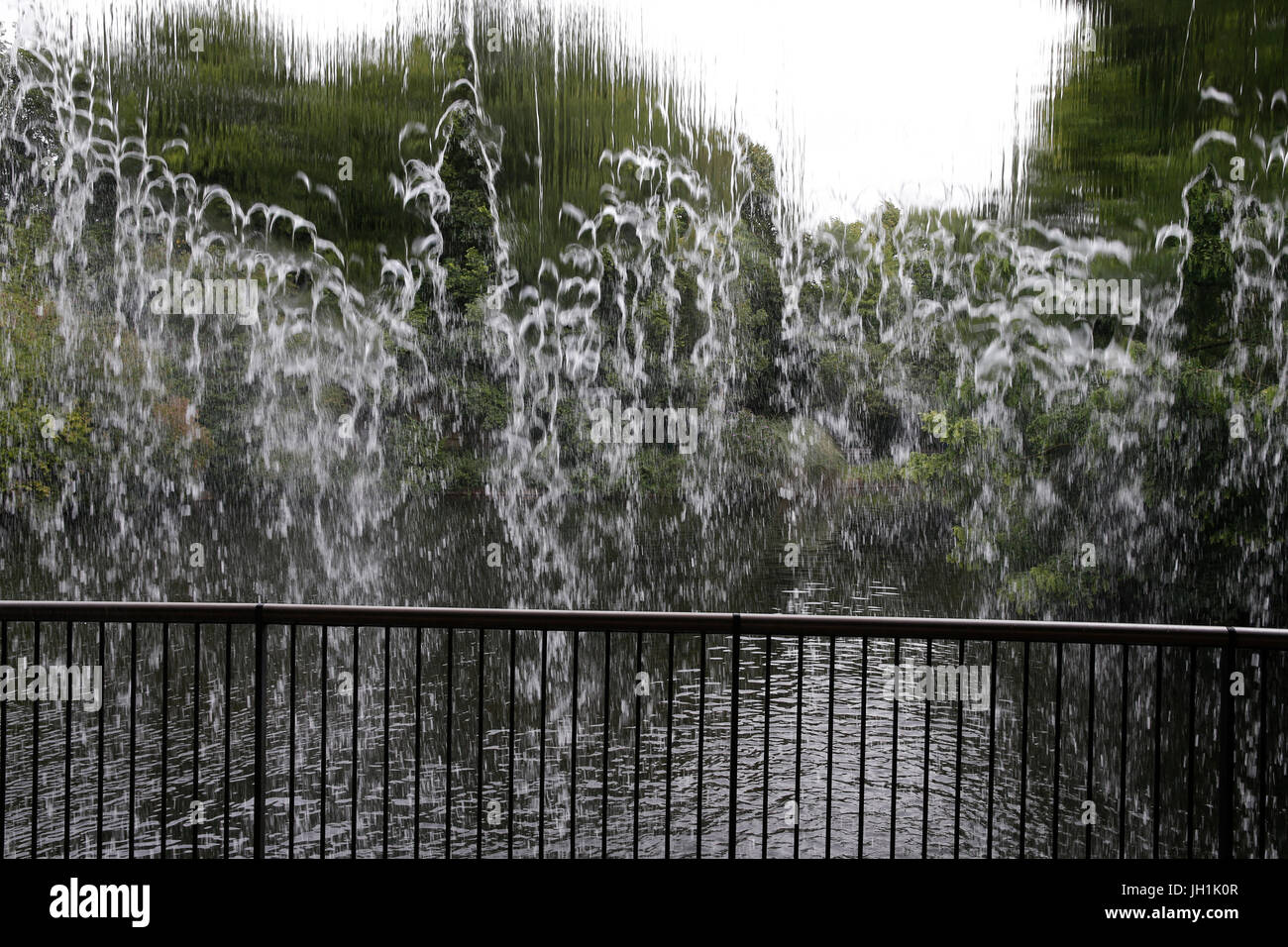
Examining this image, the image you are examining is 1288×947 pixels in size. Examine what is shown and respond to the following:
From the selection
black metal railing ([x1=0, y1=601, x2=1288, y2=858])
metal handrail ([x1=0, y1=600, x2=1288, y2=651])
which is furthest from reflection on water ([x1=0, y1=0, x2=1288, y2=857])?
metal handrail ([x1=0, y1=600, x2=1288, y2=651])

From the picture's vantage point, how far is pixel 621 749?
8750mm

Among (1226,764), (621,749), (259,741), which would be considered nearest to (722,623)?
(259,741)

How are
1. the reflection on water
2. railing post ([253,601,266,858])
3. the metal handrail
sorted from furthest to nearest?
1. the reflection on water
2. railing post ([253,601,266,858])
3. the metal handrail

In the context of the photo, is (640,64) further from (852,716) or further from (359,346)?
(852,716)

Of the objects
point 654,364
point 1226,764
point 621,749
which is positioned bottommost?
point 621,749

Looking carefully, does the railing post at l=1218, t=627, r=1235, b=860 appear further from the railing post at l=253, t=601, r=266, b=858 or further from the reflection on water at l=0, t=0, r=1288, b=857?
the reflection on water at l=0, t=0, r=1288, b=857

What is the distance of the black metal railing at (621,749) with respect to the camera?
403cm

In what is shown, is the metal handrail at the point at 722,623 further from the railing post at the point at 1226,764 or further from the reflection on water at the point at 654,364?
the reflection on water at the point at 654,364

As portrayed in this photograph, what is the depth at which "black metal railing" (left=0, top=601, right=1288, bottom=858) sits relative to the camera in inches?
159

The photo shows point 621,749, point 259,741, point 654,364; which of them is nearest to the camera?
point 259,741

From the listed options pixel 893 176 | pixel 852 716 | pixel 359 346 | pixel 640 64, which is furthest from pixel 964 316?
pixel 359 346

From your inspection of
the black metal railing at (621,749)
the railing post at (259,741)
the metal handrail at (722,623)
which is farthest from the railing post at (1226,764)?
the railing post at (259,741)

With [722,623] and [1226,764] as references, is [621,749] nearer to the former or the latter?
[722,623]
